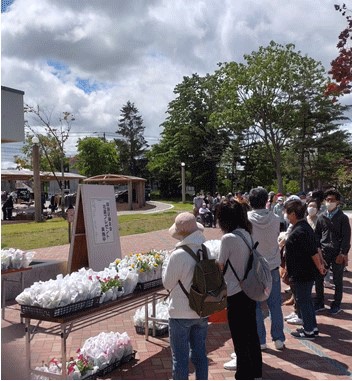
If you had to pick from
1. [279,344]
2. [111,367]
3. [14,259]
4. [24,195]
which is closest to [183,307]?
[111,367]

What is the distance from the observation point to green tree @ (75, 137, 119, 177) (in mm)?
60406

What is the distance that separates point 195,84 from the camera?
4959cm

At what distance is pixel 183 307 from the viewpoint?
3428mm

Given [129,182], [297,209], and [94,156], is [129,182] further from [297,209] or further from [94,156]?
[94,156]

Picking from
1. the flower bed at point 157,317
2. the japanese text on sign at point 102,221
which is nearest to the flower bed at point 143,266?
the flower bed at point 157,317

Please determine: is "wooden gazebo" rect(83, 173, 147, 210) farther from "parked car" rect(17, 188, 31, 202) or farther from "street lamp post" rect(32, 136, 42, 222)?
"parked car" rect(17, 188, 31, 202)

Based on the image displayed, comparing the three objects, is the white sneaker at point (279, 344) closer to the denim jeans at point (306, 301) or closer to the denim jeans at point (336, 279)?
the denim jeans at point (306, 301)

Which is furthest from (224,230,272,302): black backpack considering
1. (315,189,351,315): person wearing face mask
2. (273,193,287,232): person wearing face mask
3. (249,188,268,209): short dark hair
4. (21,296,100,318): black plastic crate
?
(273,193,287,232): person wearing face mask

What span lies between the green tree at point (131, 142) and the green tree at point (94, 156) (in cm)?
769

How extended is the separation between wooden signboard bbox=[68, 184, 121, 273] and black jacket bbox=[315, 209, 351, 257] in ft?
9.92

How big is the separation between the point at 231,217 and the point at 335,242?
3.03m

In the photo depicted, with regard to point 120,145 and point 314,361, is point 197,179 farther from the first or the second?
point 314,361

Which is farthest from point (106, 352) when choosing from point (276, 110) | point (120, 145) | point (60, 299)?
point (120, 145)

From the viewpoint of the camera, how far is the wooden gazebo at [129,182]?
30.7 metres
